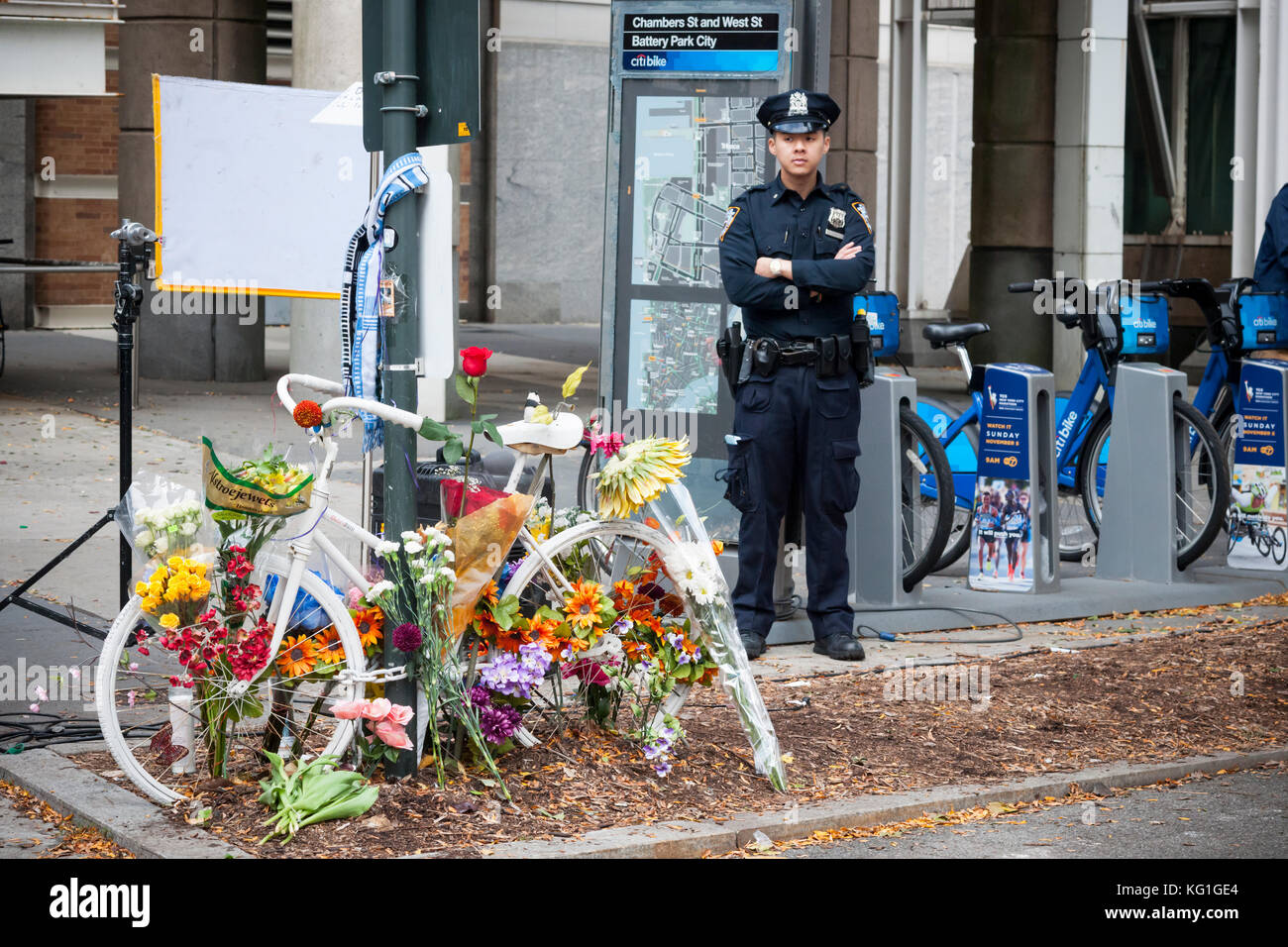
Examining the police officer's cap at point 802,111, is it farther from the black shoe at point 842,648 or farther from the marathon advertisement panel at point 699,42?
the black shoe at point 842,648

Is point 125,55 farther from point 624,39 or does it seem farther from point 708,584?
point 708,584

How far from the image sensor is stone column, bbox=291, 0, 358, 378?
13.2m

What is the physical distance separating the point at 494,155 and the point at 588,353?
20.2 feet

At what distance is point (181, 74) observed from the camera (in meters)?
16.3

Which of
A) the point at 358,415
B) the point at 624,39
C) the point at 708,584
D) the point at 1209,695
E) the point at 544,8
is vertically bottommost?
the point at 1209,695

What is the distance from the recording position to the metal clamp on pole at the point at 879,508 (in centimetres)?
784

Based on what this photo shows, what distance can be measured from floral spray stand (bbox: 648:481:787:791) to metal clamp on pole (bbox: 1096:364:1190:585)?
12.6 ft

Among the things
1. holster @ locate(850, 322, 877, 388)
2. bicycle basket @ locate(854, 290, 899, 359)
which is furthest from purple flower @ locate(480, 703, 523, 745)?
bicycle basket @ locate(854, 290, 899, 359)

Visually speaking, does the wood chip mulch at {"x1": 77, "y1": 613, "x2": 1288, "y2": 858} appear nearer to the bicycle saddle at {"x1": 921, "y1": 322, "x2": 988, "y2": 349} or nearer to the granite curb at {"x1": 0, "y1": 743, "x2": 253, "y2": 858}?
the granite curb at {"x1": 0, "y1": 743, "x2": 253, "y2": 858}

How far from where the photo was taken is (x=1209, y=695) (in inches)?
262

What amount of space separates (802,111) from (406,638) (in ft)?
9.82

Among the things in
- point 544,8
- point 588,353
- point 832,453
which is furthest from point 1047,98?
point 832,453

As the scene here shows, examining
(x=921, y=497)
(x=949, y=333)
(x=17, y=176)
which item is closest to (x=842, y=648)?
(x=921, y=497)

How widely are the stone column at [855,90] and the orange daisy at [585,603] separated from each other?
49.4ft
